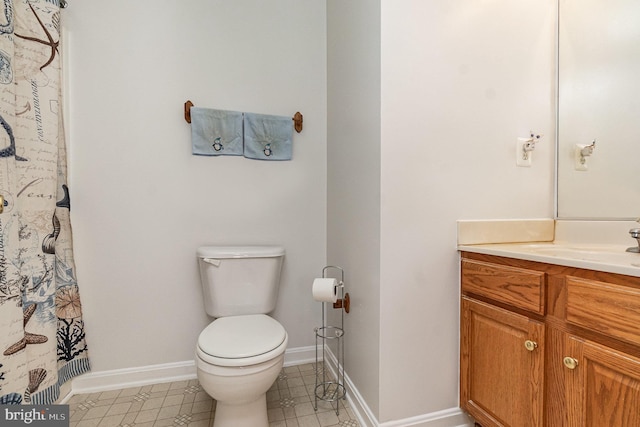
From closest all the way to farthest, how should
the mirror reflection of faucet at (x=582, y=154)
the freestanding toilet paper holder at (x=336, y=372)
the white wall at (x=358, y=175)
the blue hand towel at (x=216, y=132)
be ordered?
the white wall at (x=358, y=175)
the mirror reflection of faucet at (x=582, y=154)
the freestanding toilet paper holder at (x=336, y=372)
the blue hand towel at (x=216, y=132)

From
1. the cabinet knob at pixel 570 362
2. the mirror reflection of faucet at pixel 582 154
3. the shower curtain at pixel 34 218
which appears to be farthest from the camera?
the mirror reflection of faucet at pixel 582 154

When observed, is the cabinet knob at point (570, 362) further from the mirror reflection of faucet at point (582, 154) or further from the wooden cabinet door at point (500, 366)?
the mirror reflection of faucet at point (582, 154)

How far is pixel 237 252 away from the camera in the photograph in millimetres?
1557

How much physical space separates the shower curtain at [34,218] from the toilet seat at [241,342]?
26.5 inches

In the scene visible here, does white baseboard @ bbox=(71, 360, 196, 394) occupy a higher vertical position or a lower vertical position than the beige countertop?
lower

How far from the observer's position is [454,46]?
1224 mm

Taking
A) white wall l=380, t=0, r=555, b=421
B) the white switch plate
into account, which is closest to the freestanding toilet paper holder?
white wall l=380, t=0, r=555, b=421

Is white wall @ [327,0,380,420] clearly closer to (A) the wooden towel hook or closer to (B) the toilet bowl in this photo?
(A) the wooden towel hook

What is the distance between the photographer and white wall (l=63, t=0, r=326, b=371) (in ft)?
5.12

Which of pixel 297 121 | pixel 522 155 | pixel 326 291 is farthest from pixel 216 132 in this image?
pixel 522 155

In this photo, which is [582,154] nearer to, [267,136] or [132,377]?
[267,136]

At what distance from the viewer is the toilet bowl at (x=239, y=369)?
109 cm

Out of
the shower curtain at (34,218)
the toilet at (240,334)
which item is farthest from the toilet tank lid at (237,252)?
the shower curtain at (34,218)

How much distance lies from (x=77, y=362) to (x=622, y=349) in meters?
2.21
